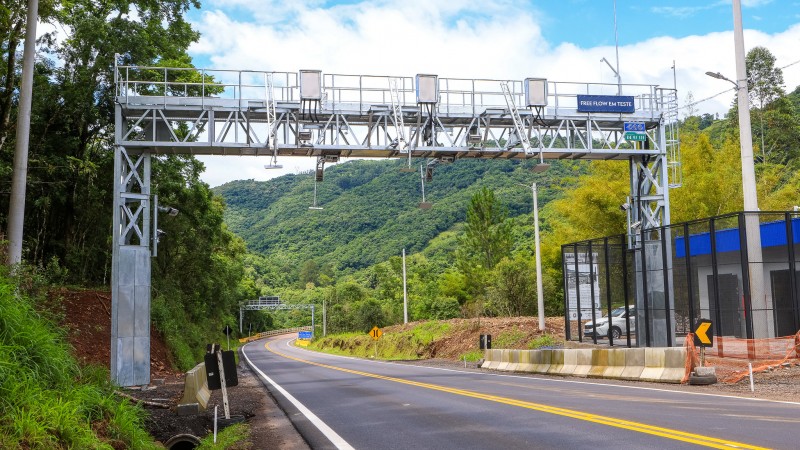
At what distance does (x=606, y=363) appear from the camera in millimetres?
22969

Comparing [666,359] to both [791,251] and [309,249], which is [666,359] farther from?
[309,249]

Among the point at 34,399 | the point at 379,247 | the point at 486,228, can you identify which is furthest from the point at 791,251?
the point at 379,247

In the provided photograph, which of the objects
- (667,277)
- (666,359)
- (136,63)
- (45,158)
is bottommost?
(666,359)

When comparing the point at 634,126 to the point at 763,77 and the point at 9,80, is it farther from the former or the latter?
the point at 763,77

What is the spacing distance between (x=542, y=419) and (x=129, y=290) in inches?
642

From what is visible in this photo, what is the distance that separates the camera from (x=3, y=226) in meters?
29.3

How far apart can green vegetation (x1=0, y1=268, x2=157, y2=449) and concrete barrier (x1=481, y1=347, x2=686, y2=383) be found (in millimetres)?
13693

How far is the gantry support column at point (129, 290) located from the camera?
23.3 m

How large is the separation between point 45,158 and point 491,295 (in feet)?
110

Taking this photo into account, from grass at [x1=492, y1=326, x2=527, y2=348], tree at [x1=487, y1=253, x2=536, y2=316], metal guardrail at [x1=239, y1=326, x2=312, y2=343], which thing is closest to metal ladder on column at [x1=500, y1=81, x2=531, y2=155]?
grass at [x1=492, y1=326, x2=527, y2=348]

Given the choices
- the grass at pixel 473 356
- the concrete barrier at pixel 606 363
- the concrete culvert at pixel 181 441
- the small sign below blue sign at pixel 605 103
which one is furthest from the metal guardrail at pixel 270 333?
the concrete culvert at pixel 181 441

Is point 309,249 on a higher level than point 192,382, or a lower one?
higher

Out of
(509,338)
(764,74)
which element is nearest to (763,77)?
(764,74)

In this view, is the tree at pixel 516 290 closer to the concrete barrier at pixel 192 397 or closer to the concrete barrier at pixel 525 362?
the concrete barrier at pixel 525 362
